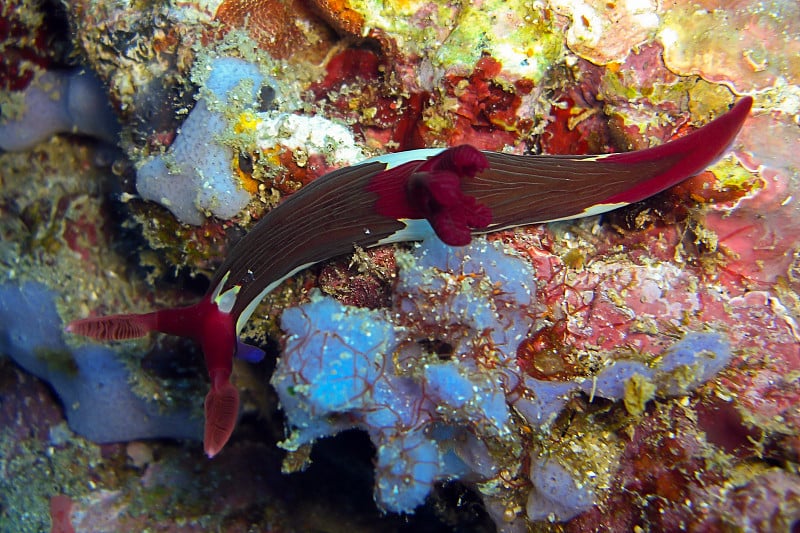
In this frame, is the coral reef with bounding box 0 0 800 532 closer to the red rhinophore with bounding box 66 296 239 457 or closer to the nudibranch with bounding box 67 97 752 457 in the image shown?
the nudibranch with bounding box 67 97 752 457

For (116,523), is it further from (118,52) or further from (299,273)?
(118,52)

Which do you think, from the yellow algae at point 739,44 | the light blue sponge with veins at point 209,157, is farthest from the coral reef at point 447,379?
the yellow algae at point 739,44

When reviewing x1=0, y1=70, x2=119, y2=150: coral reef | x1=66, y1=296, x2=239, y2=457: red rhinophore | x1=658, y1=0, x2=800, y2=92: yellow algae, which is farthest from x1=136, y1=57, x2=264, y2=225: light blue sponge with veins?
x1=658, y1=0, x2=800, y2=92: yellow algae

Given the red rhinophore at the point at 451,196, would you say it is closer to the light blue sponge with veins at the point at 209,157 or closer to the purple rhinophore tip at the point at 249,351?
the light blue sponge with veins at the point at 209,157

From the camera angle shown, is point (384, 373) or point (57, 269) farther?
point (57, 269)


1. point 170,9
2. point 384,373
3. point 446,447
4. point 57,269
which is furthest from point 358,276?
point 57,269

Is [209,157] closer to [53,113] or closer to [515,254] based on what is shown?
[515,254]

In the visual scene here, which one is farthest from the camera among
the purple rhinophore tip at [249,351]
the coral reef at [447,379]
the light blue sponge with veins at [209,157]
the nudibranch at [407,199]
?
the purple rhinophore tip at [249,351]
